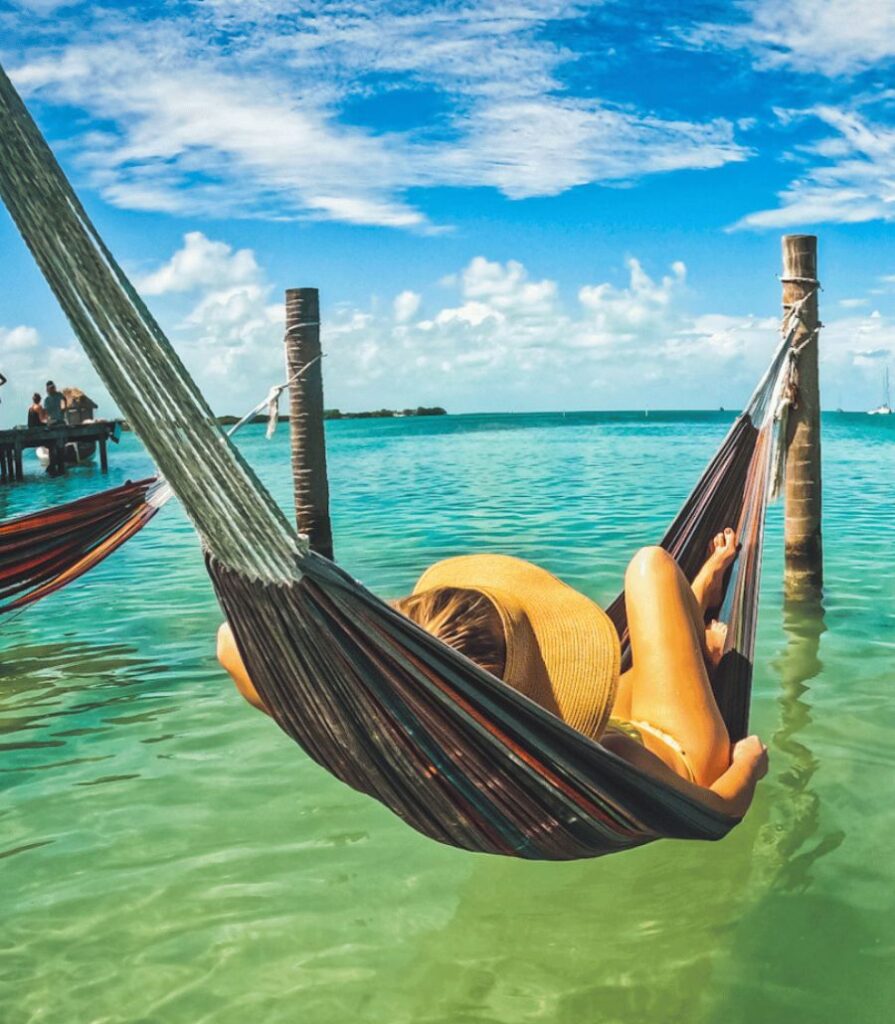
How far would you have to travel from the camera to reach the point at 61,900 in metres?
2.53

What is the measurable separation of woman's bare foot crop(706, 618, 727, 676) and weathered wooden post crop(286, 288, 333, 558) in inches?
106

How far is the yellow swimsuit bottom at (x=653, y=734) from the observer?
6.87 feet

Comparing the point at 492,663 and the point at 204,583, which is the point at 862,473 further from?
the point at 492,663

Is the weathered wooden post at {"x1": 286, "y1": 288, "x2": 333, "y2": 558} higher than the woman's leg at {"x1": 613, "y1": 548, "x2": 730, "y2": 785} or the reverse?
higher

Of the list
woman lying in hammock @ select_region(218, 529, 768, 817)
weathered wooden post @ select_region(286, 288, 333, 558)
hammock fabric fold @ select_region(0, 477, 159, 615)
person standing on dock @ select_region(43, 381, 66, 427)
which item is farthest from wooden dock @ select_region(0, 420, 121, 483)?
woman lying in hammock @ select_region(218, 529, 768, 817)

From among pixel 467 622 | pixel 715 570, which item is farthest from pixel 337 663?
pixel 715 570

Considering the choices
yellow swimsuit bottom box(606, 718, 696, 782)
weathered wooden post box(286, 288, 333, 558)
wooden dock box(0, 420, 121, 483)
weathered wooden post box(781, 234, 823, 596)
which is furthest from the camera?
wooden dock box(0, 420, 121, 483)

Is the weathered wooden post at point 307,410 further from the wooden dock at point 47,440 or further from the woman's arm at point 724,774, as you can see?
the wooden dock at point 47,440

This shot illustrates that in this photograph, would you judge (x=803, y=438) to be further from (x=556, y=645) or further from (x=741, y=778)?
(x=556, y=645)

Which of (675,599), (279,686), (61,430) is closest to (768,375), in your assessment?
(675,599)

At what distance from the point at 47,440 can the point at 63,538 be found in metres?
16.6

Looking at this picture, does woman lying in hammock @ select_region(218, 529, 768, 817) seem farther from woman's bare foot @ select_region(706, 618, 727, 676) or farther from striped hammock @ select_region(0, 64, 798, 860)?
woman's bare foot @ select_region(706, 618, 727, 676)

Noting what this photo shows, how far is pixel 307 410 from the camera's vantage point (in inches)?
207

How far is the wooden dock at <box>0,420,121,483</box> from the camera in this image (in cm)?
1775
